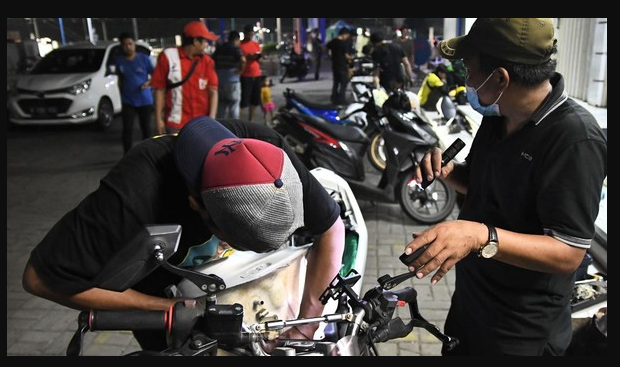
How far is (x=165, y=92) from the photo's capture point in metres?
5.68

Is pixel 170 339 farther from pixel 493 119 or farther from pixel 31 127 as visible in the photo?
pixel 31 127

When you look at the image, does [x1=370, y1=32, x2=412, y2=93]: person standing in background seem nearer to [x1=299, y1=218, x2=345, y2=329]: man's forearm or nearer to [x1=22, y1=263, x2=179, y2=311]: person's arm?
[x1=299, y1=218, x2=345, y2=329]: man's forearm

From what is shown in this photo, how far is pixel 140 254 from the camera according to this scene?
122cm

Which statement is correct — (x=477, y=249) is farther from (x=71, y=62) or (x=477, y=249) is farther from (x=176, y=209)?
(x=71, y=62)

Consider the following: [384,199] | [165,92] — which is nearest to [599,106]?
[384,199]

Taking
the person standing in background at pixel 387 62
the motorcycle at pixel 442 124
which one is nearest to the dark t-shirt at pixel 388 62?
the person standing in background at pixel 387 62

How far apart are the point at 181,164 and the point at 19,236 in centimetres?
412

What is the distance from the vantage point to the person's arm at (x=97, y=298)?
154cm

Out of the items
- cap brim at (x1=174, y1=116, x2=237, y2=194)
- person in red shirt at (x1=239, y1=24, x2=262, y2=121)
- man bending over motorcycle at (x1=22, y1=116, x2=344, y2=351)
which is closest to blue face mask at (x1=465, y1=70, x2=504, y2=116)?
man bending over motorcycle at (x1=22, y1=116, x2=344, y2=351)

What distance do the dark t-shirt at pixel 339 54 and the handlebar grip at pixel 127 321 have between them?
36.6 feet

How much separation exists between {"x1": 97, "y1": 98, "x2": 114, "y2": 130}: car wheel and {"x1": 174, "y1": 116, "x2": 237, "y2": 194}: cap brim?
9050 mm

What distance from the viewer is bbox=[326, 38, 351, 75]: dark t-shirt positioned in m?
11.9

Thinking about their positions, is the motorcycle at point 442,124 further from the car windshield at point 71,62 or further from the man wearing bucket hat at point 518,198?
the car windshield at point 71,62

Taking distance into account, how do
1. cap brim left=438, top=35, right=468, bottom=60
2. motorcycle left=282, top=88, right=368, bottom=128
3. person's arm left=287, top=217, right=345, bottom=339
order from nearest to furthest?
cap brim left=438, top=35, right=468, bottom=60
person's arm left=287, top=217, right=345, bottom=339
motorcycle left=282, top=88, right=368, bottom=128
